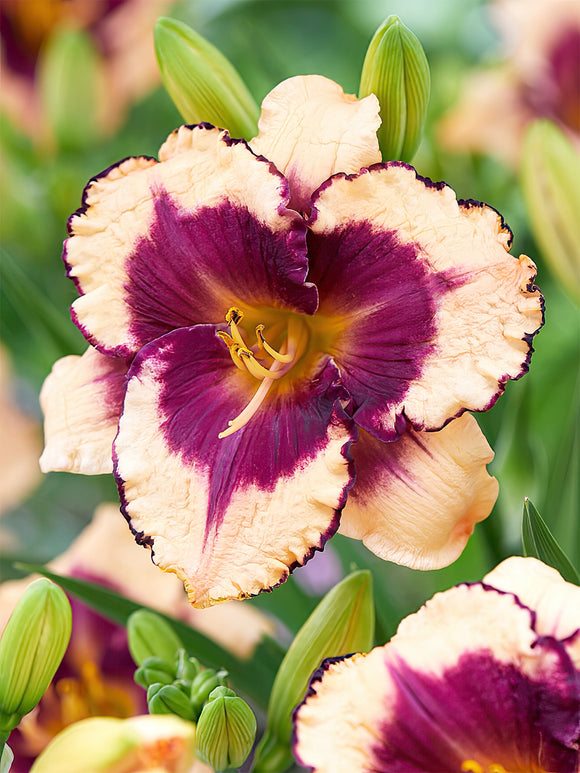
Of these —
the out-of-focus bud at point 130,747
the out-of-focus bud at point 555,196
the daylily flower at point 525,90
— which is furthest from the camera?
the daylily flower at point 525,90

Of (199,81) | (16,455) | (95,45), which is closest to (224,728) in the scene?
(199,81)

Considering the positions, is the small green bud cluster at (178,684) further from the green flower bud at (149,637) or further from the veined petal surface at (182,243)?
the veined petal surface at (182,243)

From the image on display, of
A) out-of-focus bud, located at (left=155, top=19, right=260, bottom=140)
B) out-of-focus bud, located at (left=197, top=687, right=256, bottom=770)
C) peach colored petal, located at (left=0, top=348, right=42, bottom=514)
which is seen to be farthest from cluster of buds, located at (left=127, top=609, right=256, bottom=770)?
peach colored petal, located at (left=0, top=348, right=42, bottom=514)

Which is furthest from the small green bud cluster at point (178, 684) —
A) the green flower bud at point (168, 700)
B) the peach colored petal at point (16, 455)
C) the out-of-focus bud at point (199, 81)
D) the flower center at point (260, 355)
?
the peach colored petal at point (16, 455)

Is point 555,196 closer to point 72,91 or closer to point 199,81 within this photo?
point 199,81

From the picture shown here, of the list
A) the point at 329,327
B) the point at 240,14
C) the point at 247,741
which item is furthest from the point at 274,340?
the point at 240,14

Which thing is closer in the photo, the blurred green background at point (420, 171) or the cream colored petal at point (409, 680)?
the cream colored petal at point (409, 680)

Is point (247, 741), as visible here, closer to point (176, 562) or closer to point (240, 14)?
point (176, 562)
